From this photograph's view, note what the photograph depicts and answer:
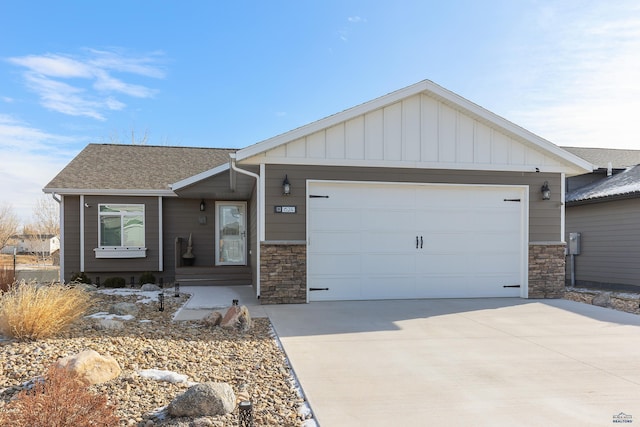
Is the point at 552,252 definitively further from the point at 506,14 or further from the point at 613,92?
the point at 506,14

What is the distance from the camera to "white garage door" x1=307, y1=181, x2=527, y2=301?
24.8ft

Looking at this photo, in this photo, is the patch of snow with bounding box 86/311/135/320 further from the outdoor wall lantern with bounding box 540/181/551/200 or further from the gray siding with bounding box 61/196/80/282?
the outdoor wall lantern with bounding box 540/181/551/200

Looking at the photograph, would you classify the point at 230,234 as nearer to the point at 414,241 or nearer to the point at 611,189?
the point at 414,241

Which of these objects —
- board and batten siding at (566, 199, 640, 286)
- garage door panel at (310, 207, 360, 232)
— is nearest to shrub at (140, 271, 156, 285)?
garage door panel at (310, 207, 360, 232)

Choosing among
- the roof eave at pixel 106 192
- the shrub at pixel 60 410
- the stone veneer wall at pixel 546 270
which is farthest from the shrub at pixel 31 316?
the stone veneer wall at pixel 546 270

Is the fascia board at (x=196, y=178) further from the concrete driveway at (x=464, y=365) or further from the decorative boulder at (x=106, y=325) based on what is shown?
the decorative boulder at (x=106, y=325)

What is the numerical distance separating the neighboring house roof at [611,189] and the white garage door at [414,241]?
3.60m

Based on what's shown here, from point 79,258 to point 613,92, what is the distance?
45.5 ft

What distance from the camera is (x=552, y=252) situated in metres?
8.21

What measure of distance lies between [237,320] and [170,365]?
165cm

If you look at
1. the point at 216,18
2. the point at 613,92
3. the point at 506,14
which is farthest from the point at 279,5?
the point at 613,92

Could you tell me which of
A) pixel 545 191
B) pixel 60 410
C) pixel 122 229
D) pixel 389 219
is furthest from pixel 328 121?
pixel 122 229

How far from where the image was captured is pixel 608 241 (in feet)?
34.3

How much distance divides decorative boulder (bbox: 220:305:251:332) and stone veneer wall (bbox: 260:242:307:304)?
5.29 feet
